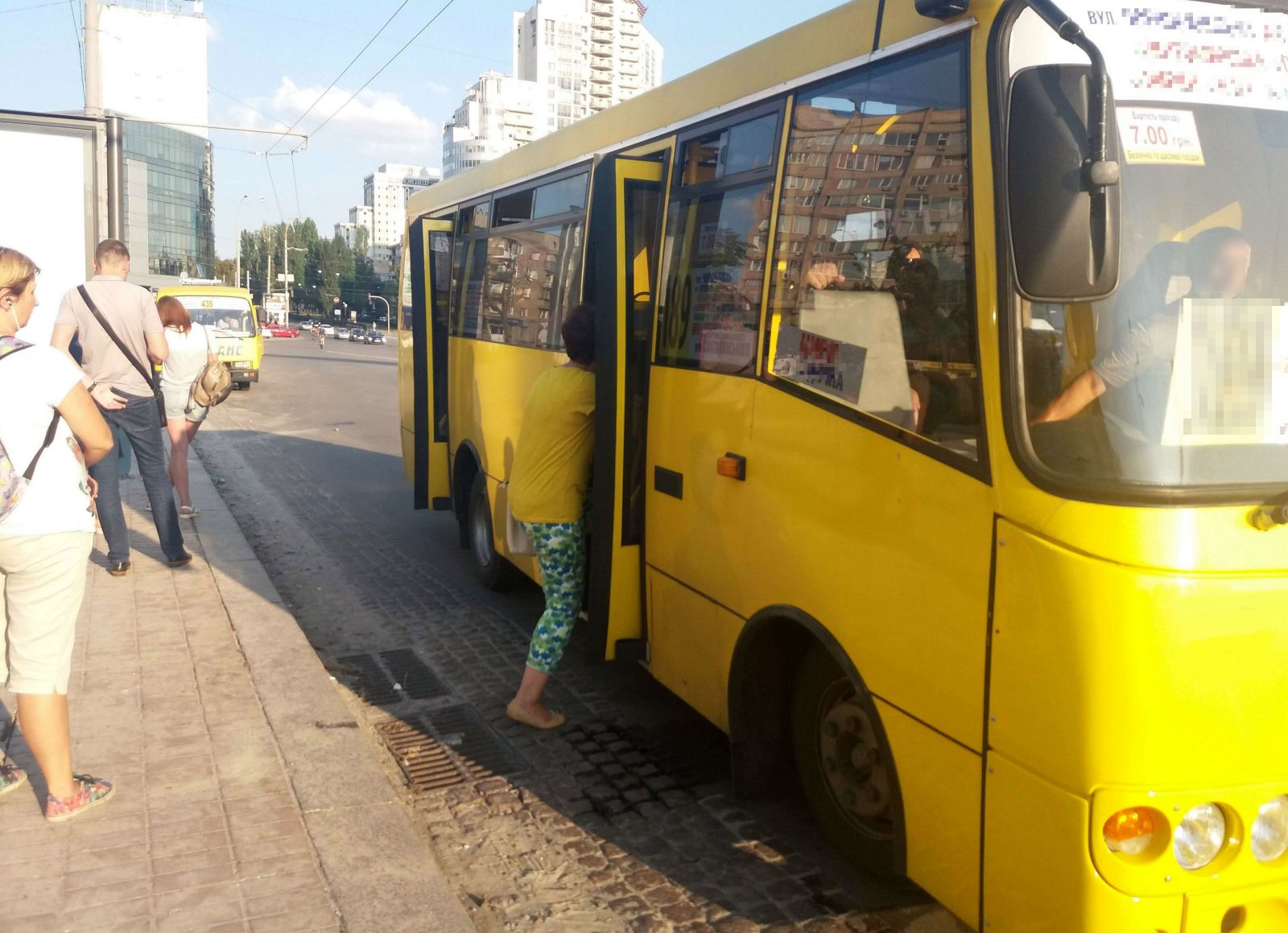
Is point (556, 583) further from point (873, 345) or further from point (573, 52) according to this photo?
point (573, 52)

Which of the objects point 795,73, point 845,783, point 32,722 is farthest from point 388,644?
point 795,73

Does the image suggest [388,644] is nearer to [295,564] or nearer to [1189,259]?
[295,564]

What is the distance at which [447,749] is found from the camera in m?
5.21

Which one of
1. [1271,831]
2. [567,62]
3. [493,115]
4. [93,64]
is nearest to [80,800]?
[1271,831]

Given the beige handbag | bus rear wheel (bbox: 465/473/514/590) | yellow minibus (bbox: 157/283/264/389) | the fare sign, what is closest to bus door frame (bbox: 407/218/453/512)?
bus rear wheel (bbox: 465/473/514/590)

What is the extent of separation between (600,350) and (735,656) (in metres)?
1.58

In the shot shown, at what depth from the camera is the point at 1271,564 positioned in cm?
268

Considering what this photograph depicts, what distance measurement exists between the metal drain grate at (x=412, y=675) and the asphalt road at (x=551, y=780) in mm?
19

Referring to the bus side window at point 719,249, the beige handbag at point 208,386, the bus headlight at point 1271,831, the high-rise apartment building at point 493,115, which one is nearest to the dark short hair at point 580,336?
the bus side window at point 719,249

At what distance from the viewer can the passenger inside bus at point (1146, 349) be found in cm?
271

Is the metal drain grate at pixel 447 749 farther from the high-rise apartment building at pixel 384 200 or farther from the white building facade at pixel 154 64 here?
the high-rise apartment building at pixel 384 200

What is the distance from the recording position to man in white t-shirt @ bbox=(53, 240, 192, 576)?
23.1 feet

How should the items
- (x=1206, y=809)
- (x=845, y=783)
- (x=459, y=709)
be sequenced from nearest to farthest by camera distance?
(x=1206, y=809)
(x=845, y=783)
(x=459, y=709)

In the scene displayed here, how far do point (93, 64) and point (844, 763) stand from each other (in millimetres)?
17163
